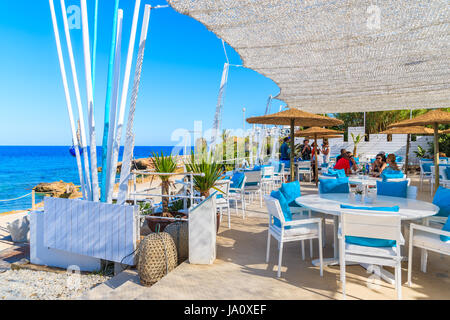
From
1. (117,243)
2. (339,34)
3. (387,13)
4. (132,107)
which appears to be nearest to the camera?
(387,13)

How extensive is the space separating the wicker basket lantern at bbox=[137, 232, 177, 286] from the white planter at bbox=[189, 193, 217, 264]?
0.25m

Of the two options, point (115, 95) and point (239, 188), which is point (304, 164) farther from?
point (115, 95)

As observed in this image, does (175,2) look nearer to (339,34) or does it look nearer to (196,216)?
(339,34)

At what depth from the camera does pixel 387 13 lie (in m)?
2.70

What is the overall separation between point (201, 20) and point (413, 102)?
602cm

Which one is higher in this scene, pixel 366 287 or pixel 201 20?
pixel 201 20

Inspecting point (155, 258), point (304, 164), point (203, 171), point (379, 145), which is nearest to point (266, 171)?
point (304, 164)

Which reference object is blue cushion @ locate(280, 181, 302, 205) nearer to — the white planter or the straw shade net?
the white planter

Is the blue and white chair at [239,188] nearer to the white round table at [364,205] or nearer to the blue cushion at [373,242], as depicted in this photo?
the white round table at [364,205]

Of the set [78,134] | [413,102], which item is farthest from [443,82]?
[78,134]

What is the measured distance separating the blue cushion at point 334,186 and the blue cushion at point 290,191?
0.46 metres

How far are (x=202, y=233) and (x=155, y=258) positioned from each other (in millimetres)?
560

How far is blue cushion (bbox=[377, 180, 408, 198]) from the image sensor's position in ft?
13.3

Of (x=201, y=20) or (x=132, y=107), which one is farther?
(x=132, y=107)
